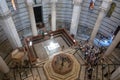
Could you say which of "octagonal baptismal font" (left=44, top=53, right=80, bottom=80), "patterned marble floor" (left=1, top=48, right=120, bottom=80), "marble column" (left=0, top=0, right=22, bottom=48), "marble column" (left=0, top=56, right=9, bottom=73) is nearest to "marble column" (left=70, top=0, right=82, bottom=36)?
"patterned marble floor" (left=1, top=48, right=120, bottom=80)

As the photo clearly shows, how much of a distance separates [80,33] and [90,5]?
5.49 meters

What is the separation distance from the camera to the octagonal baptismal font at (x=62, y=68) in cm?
1357

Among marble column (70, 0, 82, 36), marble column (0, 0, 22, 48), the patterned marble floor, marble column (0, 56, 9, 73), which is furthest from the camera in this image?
marble column (70, 0, 82, 36)

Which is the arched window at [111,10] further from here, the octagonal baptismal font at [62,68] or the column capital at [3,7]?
the column capital at [3,7]

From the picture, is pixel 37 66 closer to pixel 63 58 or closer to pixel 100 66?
pixel 63 58

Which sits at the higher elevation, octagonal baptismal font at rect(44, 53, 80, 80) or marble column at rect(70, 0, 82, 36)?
marble column at rect(70, 0, 82, 36)

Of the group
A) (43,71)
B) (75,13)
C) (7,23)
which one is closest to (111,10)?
(75,13)

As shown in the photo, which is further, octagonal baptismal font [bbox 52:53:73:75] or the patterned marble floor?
the patterned marble floor

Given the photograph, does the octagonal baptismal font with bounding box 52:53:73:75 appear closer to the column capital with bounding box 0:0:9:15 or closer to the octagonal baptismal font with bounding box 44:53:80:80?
the octagonal baptismal font with bounding box 44:53:80:80

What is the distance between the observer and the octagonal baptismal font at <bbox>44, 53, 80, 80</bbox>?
1357 centimetres

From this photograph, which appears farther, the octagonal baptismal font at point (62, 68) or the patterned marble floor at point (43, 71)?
the patterned marble floor at point (43, 71)

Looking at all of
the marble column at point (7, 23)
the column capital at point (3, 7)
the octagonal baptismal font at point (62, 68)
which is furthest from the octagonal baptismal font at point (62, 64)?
the column capital at point (3, 7)

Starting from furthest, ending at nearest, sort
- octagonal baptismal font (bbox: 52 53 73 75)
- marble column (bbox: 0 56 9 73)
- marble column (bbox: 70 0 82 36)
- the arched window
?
1. the arched window
2. marble column (bbox: 70 0 82 36)
3. octagonal baptismal font (bbox: 52 53 73 75)
4. marble column (bbox: 0 56 9 73)

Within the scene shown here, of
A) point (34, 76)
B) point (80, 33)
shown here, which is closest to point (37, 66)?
point (34, 76)
